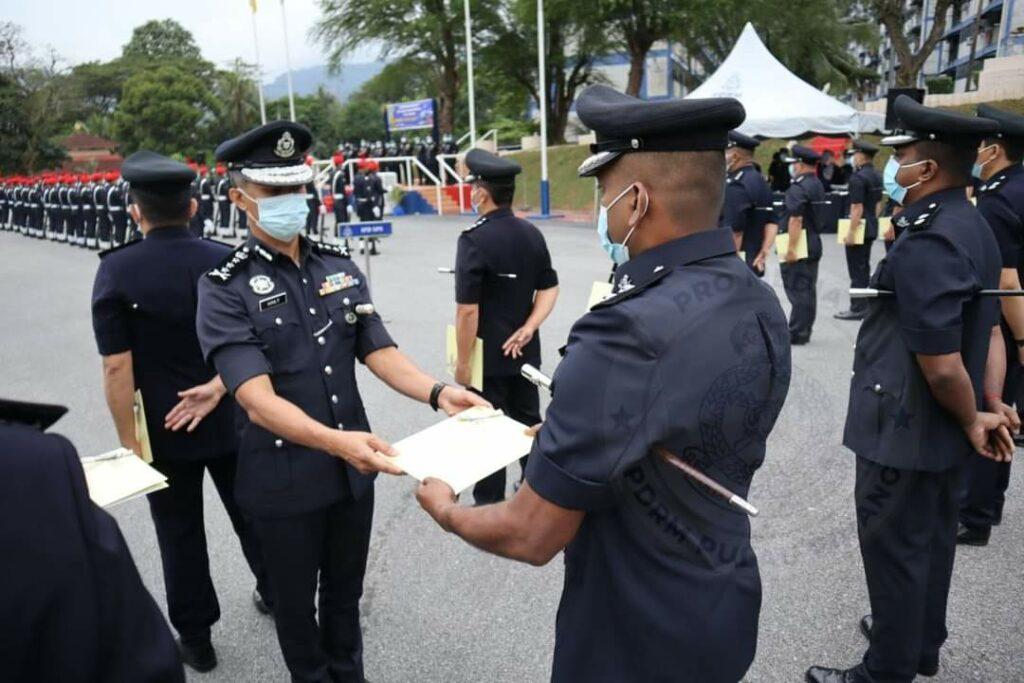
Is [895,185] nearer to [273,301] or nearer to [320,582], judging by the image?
[273,301]

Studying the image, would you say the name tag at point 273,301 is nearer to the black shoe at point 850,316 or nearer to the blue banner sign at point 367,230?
the blue banner sign at point 367,230

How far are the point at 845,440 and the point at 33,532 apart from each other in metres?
2.68

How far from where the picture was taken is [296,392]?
7.92 ft

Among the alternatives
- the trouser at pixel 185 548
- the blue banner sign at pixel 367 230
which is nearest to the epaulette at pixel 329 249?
the trouser at pixel 185 548

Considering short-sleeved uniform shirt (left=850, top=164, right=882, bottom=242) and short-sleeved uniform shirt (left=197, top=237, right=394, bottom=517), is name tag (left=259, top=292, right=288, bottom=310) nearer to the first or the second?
short-sleeved uniform shirt (left=197, top=237, right=394, bottom=517)

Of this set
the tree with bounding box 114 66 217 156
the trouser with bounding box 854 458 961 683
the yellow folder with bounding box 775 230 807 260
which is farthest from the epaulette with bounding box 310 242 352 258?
the tree with bounding box 114 66 217 156

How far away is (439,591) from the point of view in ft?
11.4

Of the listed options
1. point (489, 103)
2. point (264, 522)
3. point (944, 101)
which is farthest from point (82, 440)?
point (489, 103)

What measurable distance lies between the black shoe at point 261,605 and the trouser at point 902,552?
253 centimetres

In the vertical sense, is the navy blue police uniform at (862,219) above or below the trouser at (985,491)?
above

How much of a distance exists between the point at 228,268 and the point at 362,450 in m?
0.79

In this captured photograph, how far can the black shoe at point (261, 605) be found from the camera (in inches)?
131

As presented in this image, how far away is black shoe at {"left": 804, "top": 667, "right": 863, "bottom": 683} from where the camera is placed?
2688 millimetres

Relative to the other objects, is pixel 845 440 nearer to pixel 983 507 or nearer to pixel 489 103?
pixel 983 507
